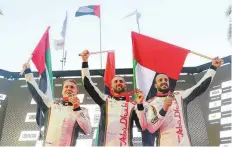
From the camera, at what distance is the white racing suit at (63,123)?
109 inches

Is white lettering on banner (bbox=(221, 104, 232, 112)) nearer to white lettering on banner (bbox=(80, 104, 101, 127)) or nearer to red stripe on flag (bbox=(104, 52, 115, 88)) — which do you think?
red stripe on flag (bbox=(104, 52, 115, 88))

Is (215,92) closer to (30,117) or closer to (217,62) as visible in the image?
(217,62)

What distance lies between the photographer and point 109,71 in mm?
3869

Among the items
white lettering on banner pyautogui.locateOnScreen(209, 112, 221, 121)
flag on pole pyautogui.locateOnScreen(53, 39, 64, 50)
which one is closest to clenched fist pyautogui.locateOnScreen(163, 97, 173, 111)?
white lettering on banner pyautogui.locateOnScreen(209, 112, 221, 121)

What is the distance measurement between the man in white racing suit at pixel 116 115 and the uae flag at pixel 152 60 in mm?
641

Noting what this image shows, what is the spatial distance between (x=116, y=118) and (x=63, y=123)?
562 millimetres

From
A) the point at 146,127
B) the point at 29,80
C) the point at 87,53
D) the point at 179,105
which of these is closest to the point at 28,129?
the point at 29,80

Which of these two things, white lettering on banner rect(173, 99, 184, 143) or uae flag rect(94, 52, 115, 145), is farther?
uae flag rect(94, 52, 115, 145)

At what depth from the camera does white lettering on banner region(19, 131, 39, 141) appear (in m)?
3.93

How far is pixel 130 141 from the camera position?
9.22 ft

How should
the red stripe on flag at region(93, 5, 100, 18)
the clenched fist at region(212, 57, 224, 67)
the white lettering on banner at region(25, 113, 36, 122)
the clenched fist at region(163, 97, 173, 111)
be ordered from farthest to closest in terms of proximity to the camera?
1. the red stripe on flag at region(93, 5, 100, 18)
2. the white lettering on banner at region(25, 113, 36, 122)
3. the clenched fist at region(212, 57, 224, 67)
4. the clenched fist at region(163, 97, 173, 111)

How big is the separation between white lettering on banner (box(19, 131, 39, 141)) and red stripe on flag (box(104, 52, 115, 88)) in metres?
1.32

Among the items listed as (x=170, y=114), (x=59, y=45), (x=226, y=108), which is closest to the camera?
(x=170, y=114)

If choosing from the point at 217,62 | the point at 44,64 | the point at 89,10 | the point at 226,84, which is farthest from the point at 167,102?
the point at 89,10
